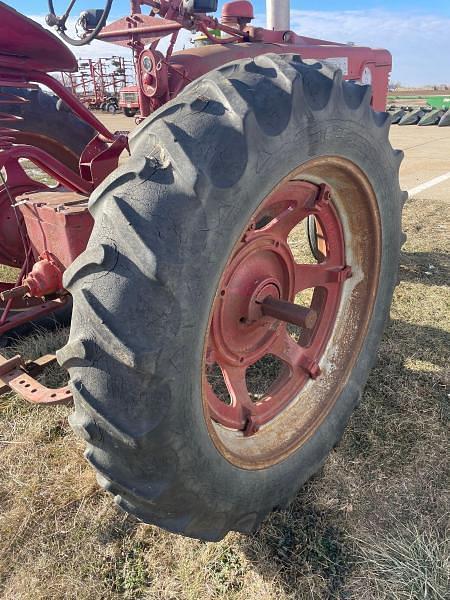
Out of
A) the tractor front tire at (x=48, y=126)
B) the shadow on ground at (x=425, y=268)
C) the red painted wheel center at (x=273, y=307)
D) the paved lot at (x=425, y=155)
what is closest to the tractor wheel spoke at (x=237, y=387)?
the red painted wheel center at (x=273, y=307)

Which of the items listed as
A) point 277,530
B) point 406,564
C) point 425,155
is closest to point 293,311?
point 277,530

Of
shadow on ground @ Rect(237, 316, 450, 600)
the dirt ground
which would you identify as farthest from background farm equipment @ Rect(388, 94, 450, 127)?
the dirt ground

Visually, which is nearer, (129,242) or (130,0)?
(129,242)

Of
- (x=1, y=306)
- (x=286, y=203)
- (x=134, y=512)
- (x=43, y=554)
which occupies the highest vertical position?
(x=286, y=203)

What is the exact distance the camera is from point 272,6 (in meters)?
3.68

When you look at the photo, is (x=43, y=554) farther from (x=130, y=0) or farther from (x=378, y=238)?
(x=130, y=0)

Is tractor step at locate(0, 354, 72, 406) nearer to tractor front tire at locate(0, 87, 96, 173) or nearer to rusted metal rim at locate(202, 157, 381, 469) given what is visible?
rusted metal rim at locate(202, 157, 381, 469)

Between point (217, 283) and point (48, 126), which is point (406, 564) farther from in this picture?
point (48, 126)

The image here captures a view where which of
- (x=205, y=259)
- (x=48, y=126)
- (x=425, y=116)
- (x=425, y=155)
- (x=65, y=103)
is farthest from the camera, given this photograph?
(x=425, y=116)

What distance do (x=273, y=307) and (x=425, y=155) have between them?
32.8 feet

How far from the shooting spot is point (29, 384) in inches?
78.5

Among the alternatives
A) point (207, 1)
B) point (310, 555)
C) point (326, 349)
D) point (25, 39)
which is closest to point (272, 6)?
point (207, 1)

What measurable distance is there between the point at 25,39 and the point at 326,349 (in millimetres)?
1825

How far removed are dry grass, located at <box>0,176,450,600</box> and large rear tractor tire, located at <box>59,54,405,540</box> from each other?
0.18 m
